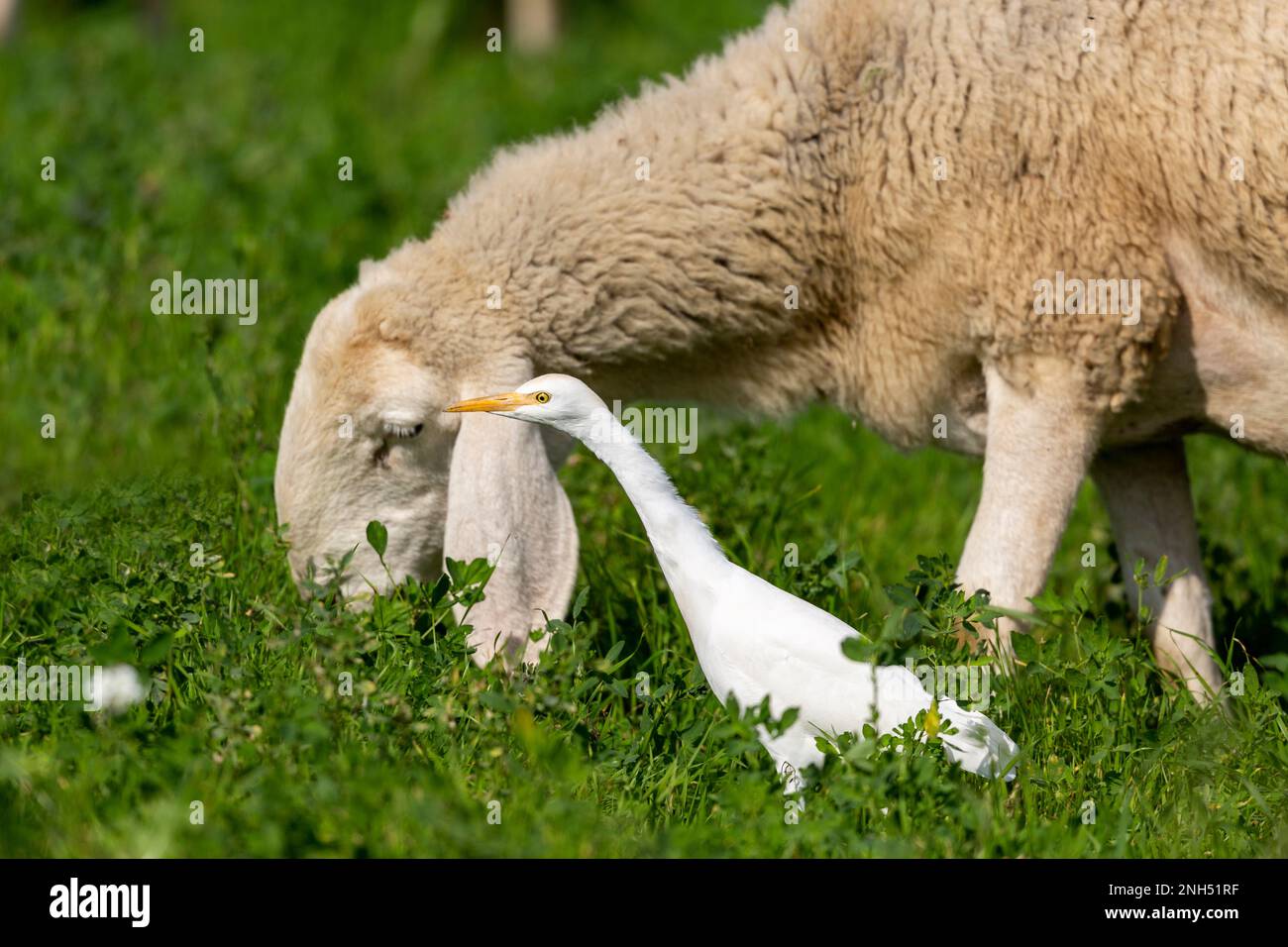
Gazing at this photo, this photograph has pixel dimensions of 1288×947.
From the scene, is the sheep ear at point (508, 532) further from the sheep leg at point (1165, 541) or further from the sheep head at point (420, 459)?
the sheep leg at point (1165, 541)

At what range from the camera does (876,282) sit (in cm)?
446

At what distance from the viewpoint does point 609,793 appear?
3.73 m

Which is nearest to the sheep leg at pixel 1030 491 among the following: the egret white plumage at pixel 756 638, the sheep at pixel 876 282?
the sheep at pixel 876 282

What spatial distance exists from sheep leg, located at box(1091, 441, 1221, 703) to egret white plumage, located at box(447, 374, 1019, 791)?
1.17 metres

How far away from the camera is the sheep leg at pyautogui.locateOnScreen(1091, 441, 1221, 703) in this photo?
4758 mm

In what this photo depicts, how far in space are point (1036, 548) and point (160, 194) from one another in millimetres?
4752

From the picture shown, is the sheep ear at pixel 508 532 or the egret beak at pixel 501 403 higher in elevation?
→ the egret beak at pixel 501 403

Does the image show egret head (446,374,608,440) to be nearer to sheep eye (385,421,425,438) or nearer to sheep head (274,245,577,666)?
sheep head (274,245,577,666)

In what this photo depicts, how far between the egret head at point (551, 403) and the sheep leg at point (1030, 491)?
1.04m

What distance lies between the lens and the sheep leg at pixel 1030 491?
417 cm

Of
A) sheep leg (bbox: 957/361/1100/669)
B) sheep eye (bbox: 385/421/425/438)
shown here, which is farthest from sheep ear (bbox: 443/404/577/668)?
sheep leg (bbox: 957/361/1100/669)

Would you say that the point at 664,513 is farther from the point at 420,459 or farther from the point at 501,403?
the point at 420,459
